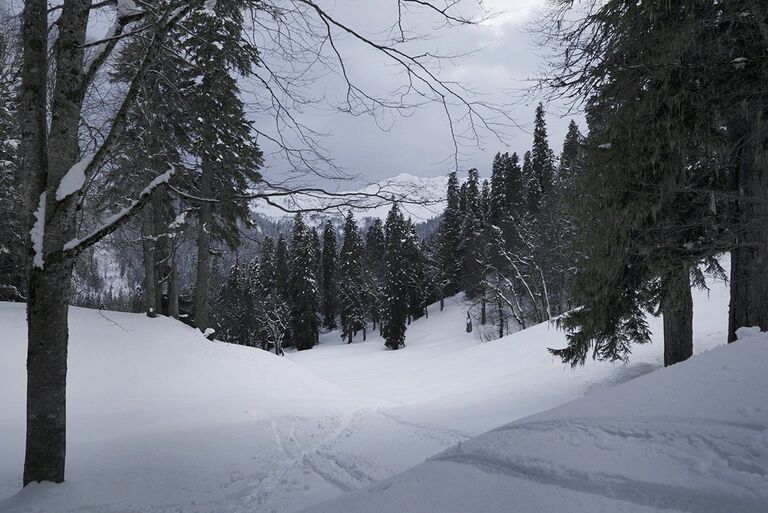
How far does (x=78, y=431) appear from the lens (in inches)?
238

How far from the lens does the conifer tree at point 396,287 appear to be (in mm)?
36094

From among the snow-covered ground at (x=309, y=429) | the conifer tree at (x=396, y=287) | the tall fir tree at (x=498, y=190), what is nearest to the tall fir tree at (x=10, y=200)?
the snow-covered ground at (x=309, y=429)

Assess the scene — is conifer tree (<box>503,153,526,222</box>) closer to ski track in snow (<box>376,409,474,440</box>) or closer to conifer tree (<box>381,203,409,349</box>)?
conifer tree (<box>381,203,409,349</box>)

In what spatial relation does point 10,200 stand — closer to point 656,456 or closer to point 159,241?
point 159,241

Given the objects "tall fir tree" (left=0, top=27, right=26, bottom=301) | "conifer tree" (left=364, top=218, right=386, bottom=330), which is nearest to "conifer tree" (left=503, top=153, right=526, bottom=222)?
"conifer tree" (left=364, top=218, right=386, bottom=330)

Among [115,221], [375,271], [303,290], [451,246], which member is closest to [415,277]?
[451,246]

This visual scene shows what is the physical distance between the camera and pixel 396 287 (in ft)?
127

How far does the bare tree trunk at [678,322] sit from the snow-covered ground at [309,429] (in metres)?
2.37

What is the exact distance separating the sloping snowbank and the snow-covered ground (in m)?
0.01

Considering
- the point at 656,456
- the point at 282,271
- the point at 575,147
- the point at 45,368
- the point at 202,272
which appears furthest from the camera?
the point at 282,271

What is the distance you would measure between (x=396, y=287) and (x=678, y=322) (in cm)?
3191

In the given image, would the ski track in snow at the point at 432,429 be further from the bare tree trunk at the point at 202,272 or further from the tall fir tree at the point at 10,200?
the tall fir tree at the point at 10,200

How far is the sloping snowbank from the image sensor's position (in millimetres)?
1625

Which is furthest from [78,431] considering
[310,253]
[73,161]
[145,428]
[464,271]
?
[464,271]
